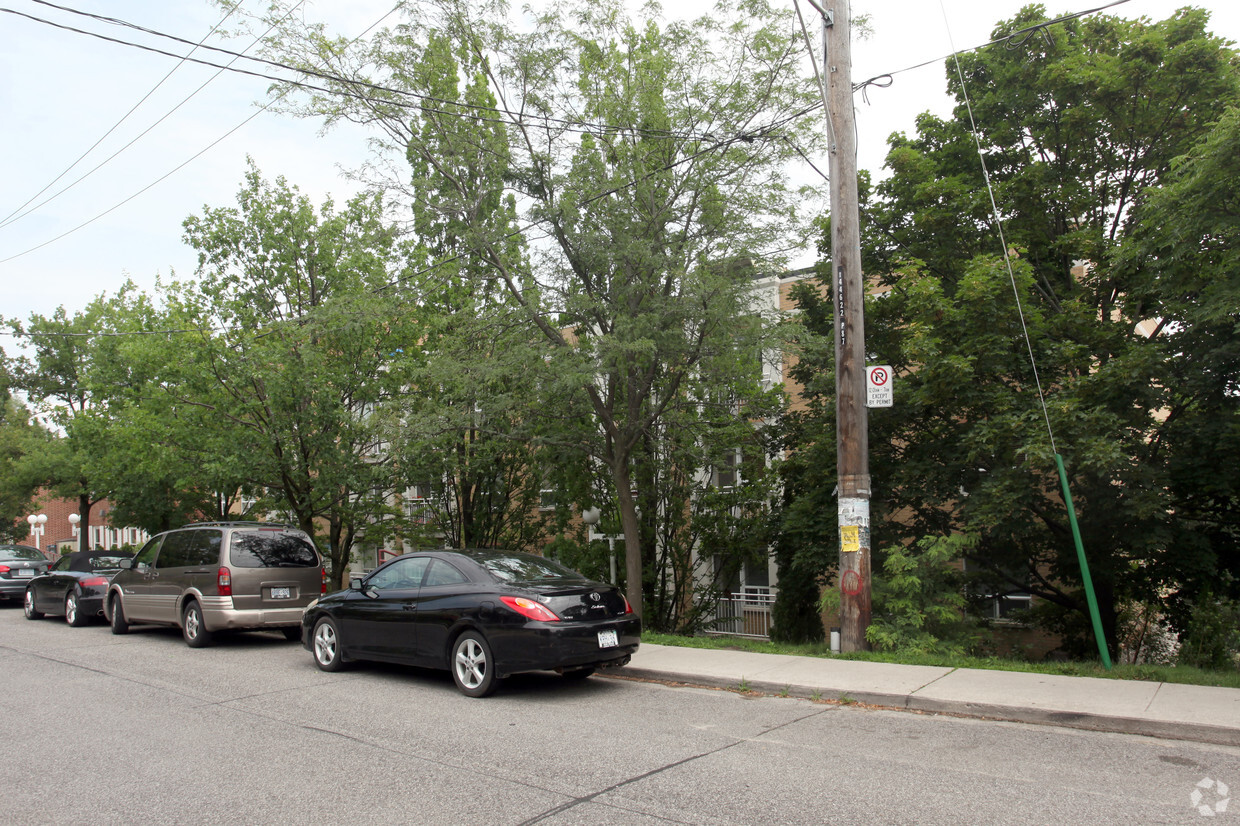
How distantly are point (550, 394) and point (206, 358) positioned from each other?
7.61 meters

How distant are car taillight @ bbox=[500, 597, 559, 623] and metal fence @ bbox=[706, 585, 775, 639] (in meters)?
11.6

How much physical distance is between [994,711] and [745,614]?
41.4ft

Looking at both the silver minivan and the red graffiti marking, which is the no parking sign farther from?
the silver minivan

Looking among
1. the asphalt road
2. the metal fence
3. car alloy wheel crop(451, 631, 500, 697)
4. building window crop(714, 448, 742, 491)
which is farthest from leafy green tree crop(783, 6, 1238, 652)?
car alloy wheel crop(451, 631, 500, 697)

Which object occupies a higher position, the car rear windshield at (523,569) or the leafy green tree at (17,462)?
the leafy green tree at (17,462)

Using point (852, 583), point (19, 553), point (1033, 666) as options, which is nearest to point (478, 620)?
point (852, 583)

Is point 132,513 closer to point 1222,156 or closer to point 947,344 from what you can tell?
point 947,344

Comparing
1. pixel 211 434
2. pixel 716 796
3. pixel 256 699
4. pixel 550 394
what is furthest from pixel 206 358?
pixel 716 796

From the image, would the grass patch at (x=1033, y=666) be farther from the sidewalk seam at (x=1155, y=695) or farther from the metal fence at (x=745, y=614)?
the metal fence at (x=745, y=614)

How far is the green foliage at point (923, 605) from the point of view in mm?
9523

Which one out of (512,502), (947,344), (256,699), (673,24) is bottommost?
(256,699)

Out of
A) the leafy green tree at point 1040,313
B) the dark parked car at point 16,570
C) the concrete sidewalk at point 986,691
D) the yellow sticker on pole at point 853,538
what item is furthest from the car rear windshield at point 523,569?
the dark parked car at point 16,570

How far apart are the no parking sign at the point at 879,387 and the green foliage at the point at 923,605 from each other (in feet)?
5.79

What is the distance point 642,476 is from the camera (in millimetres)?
16375
